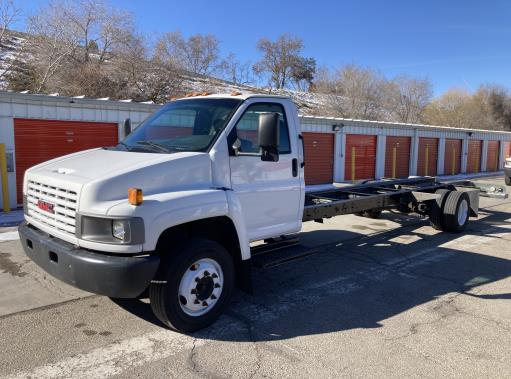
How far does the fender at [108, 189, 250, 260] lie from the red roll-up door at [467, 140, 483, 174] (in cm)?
2985

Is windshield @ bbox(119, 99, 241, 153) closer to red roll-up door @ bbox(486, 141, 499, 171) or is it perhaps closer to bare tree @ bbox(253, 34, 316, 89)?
red roll-up door @ bbox(486, 141, 499, 171)

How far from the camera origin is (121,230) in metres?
3.77

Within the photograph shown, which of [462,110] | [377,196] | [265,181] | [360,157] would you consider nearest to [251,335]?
[265,181]

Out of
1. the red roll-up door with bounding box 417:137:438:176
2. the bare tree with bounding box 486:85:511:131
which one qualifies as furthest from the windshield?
the bare tree with bounding box 486:85:511:131

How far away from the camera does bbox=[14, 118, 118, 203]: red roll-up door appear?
463 inches

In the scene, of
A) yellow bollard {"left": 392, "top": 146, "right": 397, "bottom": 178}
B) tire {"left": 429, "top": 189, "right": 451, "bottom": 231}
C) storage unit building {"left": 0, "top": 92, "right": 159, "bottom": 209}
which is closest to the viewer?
tire {"left": 429, "top": 189, "right": 451, "bottom": 231}

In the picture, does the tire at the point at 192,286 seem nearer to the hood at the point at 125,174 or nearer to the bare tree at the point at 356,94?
the hood at the point at 125,174

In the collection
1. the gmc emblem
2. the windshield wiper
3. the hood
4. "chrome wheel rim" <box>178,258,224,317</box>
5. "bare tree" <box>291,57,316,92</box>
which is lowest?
"chrome wheel rim" <box>178,258,224,317</box>

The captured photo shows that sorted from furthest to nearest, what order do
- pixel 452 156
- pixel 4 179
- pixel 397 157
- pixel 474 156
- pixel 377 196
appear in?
pixel 474 156
pixel 452 156
pixel 397 157
pixel 4 179
pixel 377 196

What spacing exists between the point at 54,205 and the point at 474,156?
32.1 m

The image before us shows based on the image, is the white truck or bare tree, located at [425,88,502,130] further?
bare tree, located at [425,88,502,130]

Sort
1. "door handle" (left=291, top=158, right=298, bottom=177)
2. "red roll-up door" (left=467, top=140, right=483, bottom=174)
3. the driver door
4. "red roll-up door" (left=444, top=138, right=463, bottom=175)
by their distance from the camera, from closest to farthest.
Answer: the driver door → "door handle" (left=291, top=158, right=298, bottom=177) → "red roll-up door" (left=444, top=138, right=463, bottom=175) → "red roll-up door" (left=467, top=140, right=483, bottom=174)

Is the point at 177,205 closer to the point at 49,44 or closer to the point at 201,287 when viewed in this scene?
the point at 201,287

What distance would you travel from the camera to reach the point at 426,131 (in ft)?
85.4
